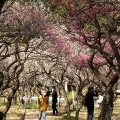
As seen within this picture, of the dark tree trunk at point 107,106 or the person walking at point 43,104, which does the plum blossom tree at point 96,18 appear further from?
the person walking at point 43,104

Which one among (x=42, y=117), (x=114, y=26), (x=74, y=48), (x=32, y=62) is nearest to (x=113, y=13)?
(x=114, y=26)

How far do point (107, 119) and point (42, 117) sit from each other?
3318mm

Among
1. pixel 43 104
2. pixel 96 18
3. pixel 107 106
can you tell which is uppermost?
pixel 96 18

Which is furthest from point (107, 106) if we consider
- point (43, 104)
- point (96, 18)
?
point (96, 18)

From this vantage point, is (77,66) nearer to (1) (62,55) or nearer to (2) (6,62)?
(1) (62,55)

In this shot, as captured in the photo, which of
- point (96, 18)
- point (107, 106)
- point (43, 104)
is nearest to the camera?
point (96, 18)

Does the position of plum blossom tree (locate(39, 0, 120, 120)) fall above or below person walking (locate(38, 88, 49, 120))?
above

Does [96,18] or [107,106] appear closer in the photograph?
[96,18]

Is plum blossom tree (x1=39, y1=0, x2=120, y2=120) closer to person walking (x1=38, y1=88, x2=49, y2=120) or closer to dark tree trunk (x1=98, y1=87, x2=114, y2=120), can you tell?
dark tree trunk (x1=98, y1=87, x2=114, y2=120)

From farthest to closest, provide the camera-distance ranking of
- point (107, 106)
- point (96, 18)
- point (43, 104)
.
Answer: point (43, 104), point (107, 106), point (96, 18)

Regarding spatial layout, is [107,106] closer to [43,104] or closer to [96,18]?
[43,104]

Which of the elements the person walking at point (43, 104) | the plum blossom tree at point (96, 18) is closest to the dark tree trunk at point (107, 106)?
the plum blossom tree at point (96, 18)

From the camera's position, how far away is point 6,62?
30797 mm

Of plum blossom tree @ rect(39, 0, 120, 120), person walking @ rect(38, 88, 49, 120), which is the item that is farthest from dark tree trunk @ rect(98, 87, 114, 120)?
person walking @ rect(38, 88, 49, 120)
